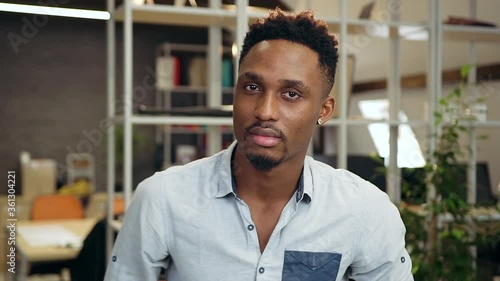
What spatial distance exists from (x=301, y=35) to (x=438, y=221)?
222 centimetres

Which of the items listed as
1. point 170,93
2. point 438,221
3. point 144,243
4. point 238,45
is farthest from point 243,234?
point 170,93

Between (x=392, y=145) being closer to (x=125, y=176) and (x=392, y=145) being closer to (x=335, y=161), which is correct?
(x=335, y=161)

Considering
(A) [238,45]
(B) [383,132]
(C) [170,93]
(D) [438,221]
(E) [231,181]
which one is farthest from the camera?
(C) [170,93]

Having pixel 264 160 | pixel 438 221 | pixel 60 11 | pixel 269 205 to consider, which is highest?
pixel 60 11

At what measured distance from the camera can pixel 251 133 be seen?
1365 mm

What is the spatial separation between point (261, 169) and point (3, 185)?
7004mm

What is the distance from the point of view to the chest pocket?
1434mm

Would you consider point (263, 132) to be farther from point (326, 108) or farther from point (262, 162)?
point (326, 108)

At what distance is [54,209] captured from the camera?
513 centimetres

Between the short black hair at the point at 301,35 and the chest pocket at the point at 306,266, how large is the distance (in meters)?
0.35

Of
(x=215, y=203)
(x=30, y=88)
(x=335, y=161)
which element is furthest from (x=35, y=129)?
(x=215, y=203)

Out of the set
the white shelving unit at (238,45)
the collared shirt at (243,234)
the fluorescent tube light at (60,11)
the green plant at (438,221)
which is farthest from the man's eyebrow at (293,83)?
the fluorescent tube light at (60,11)

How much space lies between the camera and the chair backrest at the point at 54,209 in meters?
5.06

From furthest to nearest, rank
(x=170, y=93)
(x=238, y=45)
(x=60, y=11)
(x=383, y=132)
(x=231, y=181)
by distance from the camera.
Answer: (x=170, y=93) → (x=60, y=11) → (x=383, y=132) → (x=238, y=45) → (x=231, y=181)
